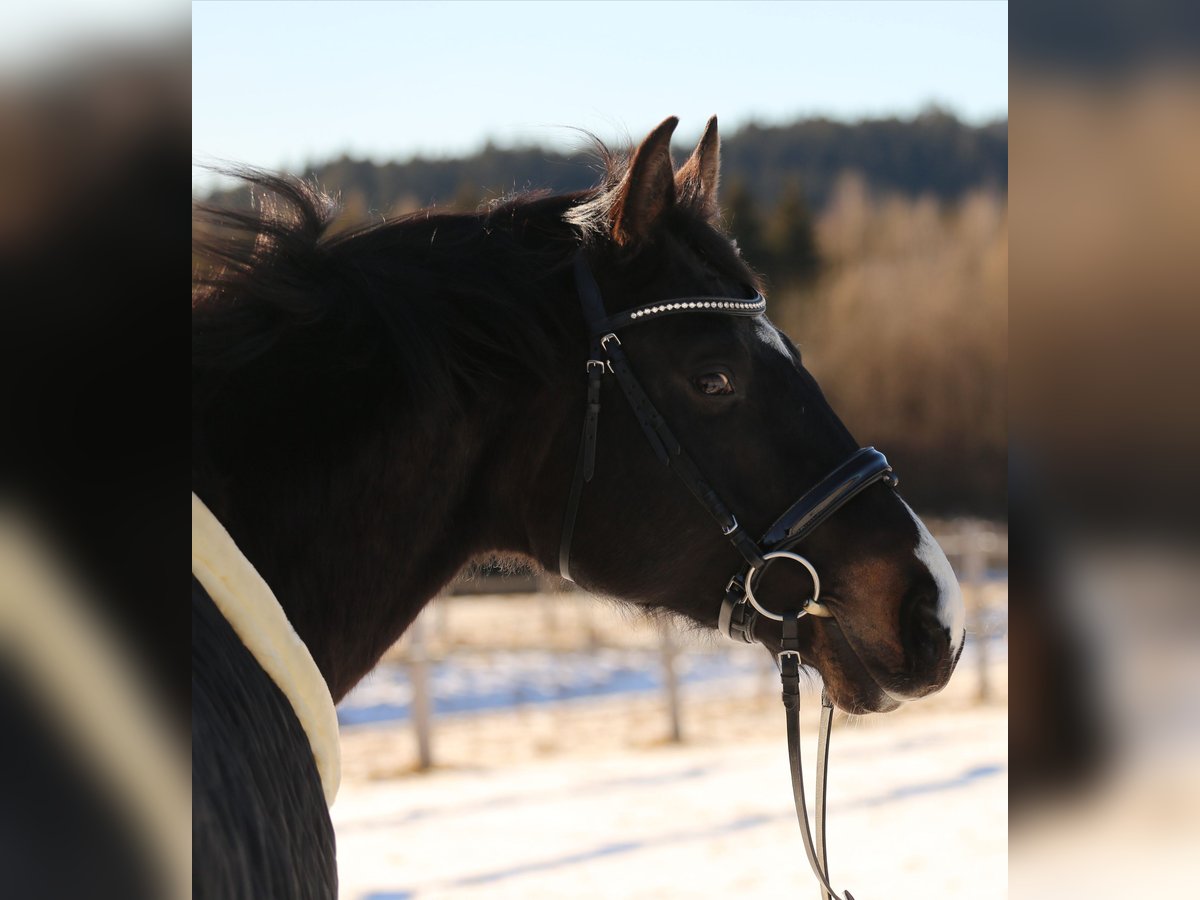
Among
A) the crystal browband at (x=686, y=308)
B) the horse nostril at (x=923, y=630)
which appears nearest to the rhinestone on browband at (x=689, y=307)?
the crystal browband at (x=686, y=308)

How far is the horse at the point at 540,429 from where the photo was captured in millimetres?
1839

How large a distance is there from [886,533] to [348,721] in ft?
38.6

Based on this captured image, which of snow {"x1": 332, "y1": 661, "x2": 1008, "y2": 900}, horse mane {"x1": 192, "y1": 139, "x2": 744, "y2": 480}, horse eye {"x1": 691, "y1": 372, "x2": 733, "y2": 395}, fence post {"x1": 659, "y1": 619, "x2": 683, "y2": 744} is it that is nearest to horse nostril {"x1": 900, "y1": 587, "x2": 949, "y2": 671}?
horse eye {"x1": 691, "y1": 372, "x2": 733, "y2": 395}

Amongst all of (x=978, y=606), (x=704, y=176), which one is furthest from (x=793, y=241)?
(x=704, y=176)

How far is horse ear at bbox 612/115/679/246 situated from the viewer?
6.73 feet

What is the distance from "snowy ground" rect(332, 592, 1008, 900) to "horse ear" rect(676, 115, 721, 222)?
4.03 feet

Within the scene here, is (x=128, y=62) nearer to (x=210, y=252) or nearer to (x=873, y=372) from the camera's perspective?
(x=210, y=252)

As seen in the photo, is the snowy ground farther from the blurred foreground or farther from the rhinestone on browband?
the rhinestone on browband

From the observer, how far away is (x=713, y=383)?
81.6 inches

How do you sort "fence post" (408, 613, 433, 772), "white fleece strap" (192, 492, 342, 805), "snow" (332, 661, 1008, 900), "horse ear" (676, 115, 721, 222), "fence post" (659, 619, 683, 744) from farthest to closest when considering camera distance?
"fence post" (659, 619, 683, 744) → "fence post" (408, 613, 433, 772) → "snow" (332, 661, 1008, 900) → "horse ear" (676, 115, 721, 222) → "white fleece strap" (192, 492, 342, 805)

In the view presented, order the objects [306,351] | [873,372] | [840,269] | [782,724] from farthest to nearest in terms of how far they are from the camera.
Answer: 1. [840,269]
2. [873,372]
3. [782,724]
4. [306,351]

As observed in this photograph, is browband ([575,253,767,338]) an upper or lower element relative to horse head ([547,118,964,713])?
upper

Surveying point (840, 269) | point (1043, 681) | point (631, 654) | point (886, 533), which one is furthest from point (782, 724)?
point (840, 269)

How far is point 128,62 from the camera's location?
985 mm
